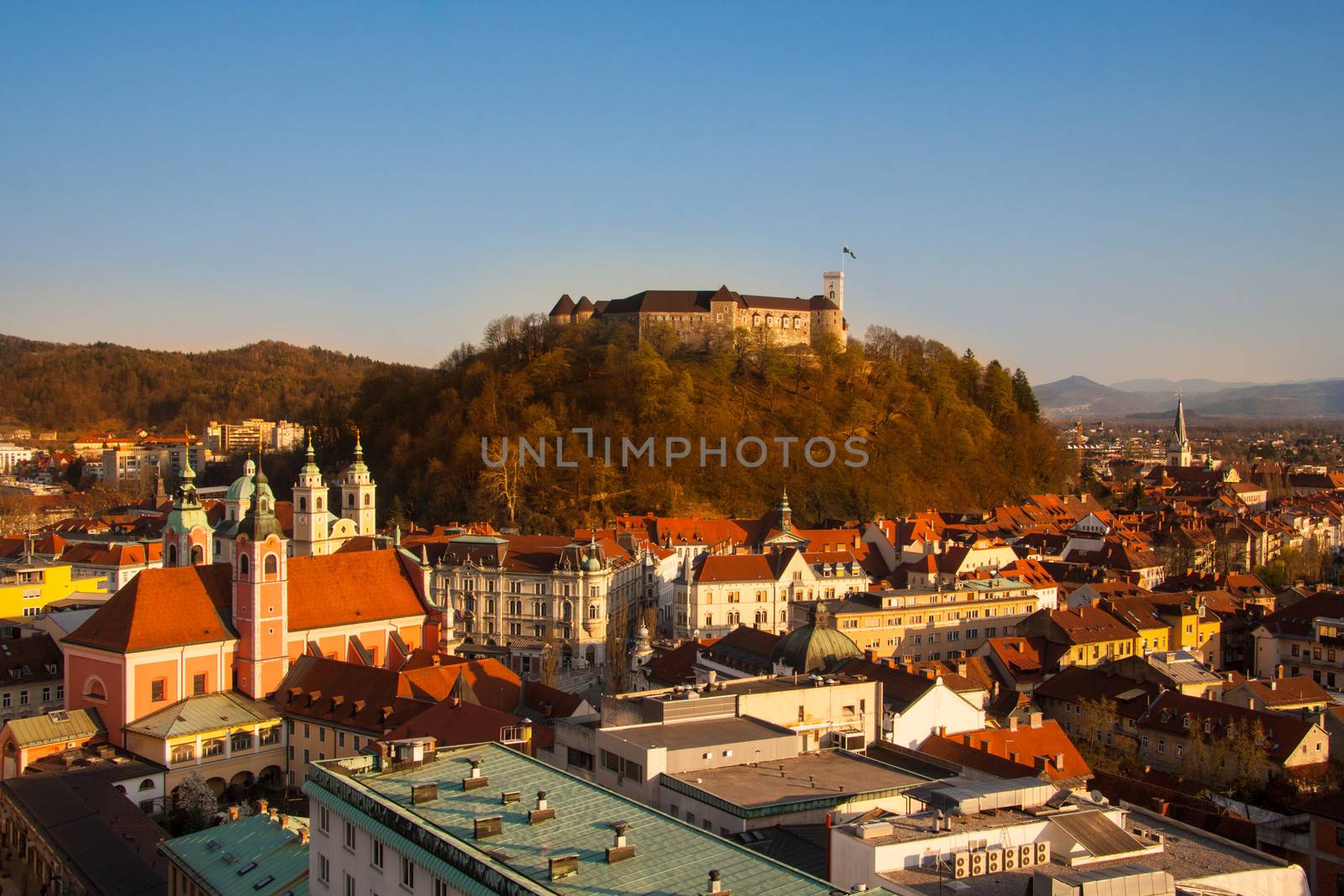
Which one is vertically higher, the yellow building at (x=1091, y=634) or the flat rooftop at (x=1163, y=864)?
the flat rooftop at (x=1163, y=864)

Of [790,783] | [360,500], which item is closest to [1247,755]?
[790,783]

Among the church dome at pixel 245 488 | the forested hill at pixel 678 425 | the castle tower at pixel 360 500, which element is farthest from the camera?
the forested hill at pixel 678 425

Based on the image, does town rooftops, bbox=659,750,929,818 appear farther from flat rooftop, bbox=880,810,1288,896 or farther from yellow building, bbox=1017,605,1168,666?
yellow building, bbox=1017,605,1168,666

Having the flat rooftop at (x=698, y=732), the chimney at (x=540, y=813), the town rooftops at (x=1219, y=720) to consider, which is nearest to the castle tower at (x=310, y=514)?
the town rooftops at (x=1219, y=720)

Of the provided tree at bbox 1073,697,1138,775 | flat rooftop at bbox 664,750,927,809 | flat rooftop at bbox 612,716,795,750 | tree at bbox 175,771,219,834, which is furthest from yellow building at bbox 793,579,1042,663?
flat rooftop at bbox 664,750,927,809

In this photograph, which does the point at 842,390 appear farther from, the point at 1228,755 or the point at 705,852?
the point at 705,852

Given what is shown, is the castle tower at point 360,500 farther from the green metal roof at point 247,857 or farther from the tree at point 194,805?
the green metal roof at point 247,857

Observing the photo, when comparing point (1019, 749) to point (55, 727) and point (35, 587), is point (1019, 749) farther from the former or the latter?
point (35, 587)
